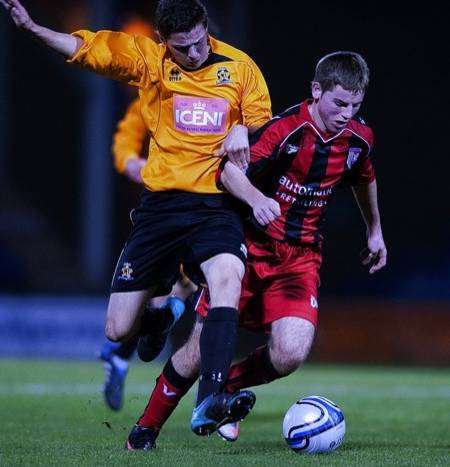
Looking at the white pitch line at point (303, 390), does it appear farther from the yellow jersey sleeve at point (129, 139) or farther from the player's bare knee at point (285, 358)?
the player's bare knee at point (285, 358)

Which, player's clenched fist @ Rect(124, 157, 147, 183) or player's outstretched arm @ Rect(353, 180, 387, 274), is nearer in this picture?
player's outstretched arm @ Rect(353, 180, 387, 274)

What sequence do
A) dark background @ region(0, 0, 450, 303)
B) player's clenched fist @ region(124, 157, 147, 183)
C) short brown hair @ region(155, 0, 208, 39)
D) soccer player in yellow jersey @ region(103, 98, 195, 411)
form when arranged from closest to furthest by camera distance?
short brown hair @ region(155, 0, 208, 39) < soccer player in yellow jersey @ region(103, 98, 195, 411) < player's clenched fist @ region(124, 157, 147, 183) < dark background @ region(0, 0, 450, 303)

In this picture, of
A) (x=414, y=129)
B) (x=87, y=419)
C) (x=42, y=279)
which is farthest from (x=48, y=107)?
(x=87, y=419)

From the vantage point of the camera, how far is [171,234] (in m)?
6.30

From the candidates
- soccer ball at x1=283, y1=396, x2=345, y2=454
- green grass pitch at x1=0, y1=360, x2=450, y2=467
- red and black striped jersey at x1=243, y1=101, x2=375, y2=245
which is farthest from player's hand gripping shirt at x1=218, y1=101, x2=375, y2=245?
green grass pitch at x1=0, y1=360, x2=450, y2=467

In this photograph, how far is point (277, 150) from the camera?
628 cm

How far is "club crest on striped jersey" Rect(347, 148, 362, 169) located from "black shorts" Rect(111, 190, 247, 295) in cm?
63

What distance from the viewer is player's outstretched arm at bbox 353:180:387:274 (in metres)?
6.65

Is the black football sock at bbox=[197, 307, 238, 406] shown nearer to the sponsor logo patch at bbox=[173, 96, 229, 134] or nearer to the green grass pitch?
the green grass pitch

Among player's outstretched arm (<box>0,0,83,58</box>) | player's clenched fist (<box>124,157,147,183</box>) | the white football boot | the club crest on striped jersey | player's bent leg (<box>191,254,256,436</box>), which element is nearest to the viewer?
player's bent leg (<box>191,254,256,436</box>)

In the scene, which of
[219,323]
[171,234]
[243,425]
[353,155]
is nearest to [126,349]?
[243,425]

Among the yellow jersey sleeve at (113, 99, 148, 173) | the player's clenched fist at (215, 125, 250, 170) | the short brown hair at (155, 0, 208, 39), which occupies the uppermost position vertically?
the short brown hair at (155, 0, 208, 39)

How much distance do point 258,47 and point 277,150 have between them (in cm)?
1269

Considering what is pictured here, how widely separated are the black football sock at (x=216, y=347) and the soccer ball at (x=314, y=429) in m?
0.55
